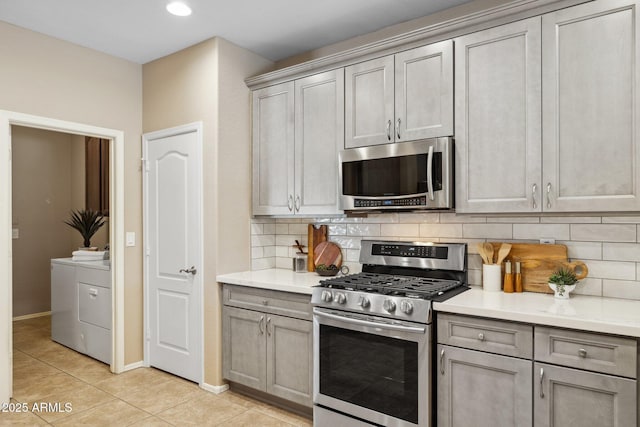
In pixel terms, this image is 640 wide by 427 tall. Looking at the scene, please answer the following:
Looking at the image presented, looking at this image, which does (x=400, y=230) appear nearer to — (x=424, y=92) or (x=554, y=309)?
(x=424, y=92)

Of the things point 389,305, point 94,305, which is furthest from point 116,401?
point 389,305

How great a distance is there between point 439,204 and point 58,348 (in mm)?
4092

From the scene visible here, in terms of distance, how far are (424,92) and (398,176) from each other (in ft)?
1.78

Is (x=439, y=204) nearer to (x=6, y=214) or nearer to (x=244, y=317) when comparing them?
(x=244, y=317)

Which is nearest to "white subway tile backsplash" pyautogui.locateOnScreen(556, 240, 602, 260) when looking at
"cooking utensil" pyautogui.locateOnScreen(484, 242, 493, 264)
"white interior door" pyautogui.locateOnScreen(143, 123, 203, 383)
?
"cooking utensil" pyautogui.locateOnScreen(484, 242, 493, 264)

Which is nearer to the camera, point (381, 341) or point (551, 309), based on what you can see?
point (551, 309)

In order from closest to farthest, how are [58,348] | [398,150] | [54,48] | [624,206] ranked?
[624,206] < [398,150] < [54,48] < [58,348]

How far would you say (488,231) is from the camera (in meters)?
2.70

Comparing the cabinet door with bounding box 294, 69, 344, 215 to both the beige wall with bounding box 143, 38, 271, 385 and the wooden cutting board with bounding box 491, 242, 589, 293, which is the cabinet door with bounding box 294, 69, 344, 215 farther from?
the wooden cutting board with bounding box 491, 242, 589, 293

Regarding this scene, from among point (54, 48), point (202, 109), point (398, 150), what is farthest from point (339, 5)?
point (54, 48)

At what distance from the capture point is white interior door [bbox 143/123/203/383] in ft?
10.9

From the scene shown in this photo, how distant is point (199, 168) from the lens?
3.31 metres

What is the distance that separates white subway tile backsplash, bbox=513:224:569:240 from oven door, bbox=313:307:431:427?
93 centimetres

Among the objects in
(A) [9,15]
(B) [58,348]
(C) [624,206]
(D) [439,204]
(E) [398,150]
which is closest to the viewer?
(C) [624,206]
